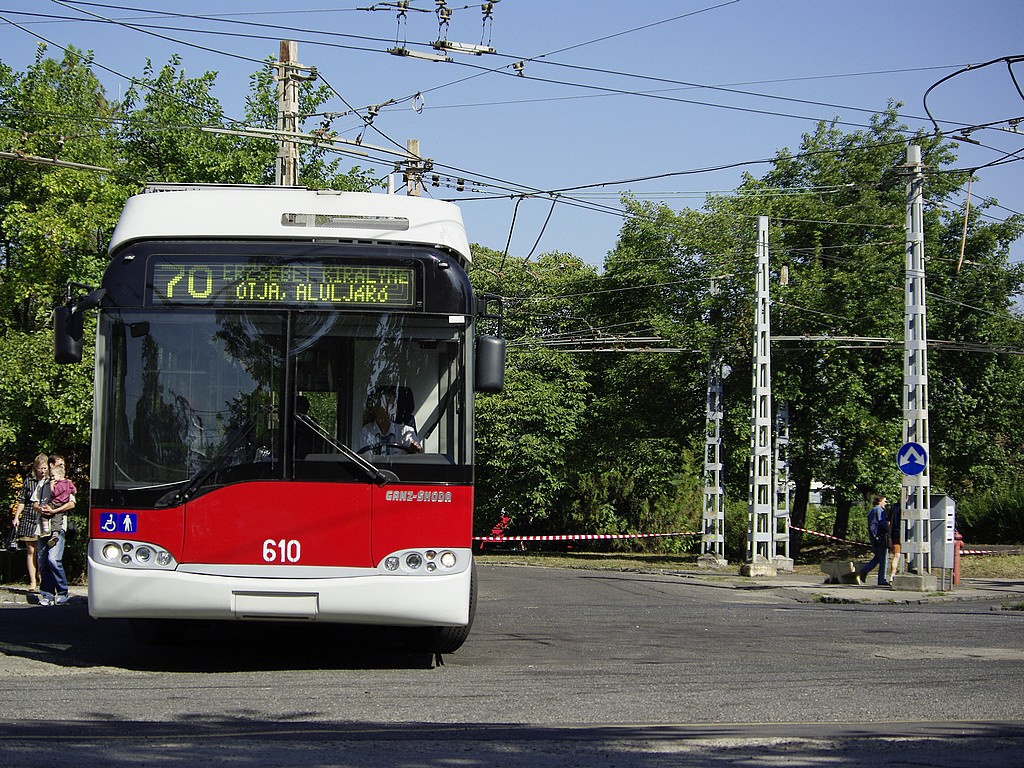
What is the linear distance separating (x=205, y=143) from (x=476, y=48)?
30.2ft

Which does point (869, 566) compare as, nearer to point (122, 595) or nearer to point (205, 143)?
point (205, 143)

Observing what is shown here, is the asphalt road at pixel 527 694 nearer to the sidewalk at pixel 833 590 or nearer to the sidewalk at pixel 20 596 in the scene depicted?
the sidewalk at pixel 20 596

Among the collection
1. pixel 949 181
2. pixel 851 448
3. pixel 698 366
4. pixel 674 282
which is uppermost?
pixel 949 181

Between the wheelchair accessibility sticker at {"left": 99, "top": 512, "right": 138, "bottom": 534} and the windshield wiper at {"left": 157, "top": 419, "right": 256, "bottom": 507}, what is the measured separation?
Answer: 0.22 metres

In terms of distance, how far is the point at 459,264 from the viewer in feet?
32.7

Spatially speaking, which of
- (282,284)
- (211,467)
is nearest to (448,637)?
(211,467)

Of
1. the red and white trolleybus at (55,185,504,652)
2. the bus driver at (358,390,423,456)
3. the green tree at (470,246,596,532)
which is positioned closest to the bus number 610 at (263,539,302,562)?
the red and white trolleybus at (55,185,504,652)

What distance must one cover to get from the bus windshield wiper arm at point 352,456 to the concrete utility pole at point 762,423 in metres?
20.1

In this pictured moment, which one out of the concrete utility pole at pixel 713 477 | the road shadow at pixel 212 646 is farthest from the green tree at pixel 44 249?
the concrete utility pole at pixel 713 477

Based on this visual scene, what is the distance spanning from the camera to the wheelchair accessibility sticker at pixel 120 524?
30.1ft

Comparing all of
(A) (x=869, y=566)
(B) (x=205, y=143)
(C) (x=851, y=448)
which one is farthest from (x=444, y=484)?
(C) (x=851, y=448)

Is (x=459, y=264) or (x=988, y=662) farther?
(x=988, y=662)

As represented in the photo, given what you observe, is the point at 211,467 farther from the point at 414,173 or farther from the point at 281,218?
the point at 414,173

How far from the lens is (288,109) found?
23.1 meters
